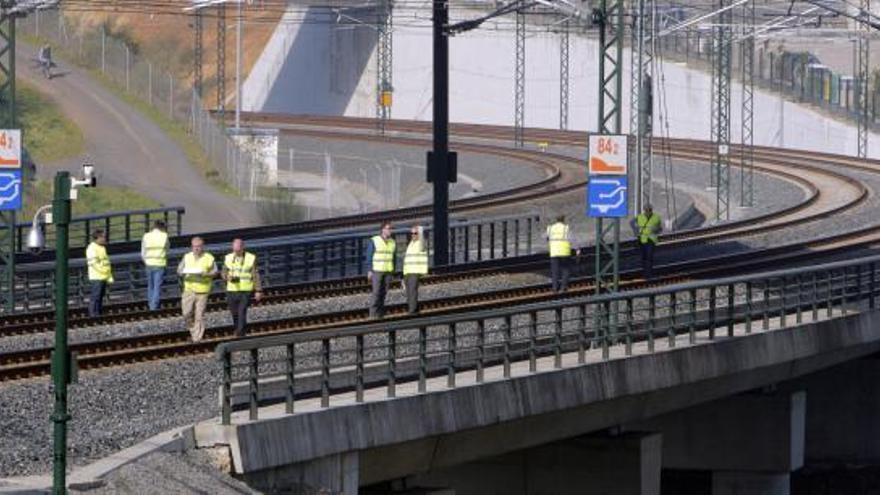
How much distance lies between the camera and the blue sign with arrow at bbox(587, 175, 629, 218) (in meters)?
31.9

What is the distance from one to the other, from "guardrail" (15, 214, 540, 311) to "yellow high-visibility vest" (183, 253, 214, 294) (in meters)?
7.27

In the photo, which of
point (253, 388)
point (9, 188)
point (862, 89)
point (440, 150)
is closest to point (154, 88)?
point (862, 89)

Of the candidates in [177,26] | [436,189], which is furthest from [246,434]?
[177,26]

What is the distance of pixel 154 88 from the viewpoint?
298ft

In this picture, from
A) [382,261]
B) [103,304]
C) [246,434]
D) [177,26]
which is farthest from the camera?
[177,26]

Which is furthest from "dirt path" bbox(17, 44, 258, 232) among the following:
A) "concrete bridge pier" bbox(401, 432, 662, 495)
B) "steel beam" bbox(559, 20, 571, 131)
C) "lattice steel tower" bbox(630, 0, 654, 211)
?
"concrete bridge pier" bbox(401, 432, 662, 495)

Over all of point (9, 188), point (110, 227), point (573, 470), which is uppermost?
point (9, 188)

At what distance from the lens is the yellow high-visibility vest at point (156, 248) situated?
33.2m

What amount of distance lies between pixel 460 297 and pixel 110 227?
21.6 meters

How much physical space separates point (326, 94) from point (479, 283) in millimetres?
79405

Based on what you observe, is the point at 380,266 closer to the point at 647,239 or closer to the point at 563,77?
the point at 647,239

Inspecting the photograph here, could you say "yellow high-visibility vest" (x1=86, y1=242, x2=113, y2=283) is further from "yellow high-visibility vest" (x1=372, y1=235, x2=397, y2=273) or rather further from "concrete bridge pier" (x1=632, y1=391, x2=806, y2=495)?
"concrete bridge pier" (x1=632, y1=391, x2=806, y2=495)

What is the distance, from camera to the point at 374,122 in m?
106

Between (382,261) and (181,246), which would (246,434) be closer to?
(382,261)
